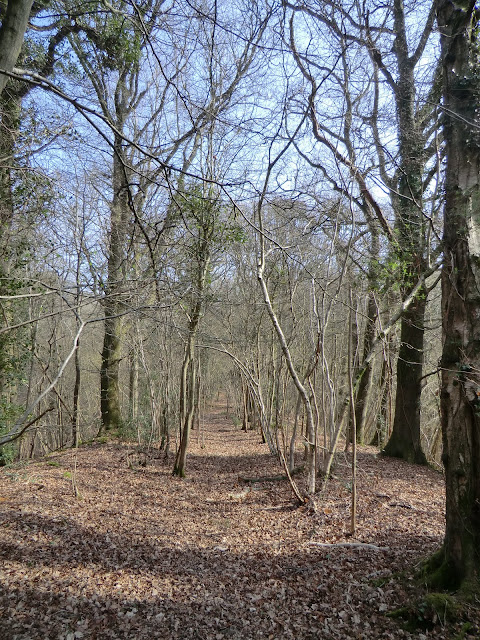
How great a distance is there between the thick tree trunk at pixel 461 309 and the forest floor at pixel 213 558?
487 millimetres

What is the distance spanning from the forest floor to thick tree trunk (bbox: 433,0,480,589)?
487 millimetres

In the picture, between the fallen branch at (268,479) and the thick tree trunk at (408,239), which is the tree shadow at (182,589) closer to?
the fallen branch at (268,479)

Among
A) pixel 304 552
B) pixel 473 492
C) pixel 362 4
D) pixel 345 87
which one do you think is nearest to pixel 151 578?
pixel 304 552

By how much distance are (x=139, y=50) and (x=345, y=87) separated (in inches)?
135

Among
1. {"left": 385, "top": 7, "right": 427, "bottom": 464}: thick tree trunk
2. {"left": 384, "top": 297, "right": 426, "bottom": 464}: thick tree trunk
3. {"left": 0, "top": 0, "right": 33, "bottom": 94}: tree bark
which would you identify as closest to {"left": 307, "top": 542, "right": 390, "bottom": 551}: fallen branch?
{"left": 385, "top": 7, "right": 427, "bottom": 464}: thick tree trunk

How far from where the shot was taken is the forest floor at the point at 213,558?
325 cm

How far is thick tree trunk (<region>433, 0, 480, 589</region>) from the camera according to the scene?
114 inches

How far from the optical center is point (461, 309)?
311 cm

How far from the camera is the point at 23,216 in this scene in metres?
7.06

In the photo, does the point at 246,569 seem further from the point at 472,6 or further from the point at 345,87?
the point at 345,87

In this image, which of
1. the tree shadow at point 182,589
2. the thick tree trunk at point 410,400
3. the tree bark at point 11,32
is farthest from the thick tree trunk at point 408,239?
the tree bark at point 11,32

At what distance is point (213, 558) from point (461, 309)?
383 cm

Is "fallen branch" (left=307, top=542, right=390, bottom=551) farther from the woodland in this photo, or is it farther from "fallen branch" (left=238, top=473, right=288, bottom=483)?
"fallen branch" (left=238, top=473, right=288, bottom=483)

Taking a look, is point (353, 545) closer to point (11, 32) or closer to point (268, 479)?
point (268, 479)
